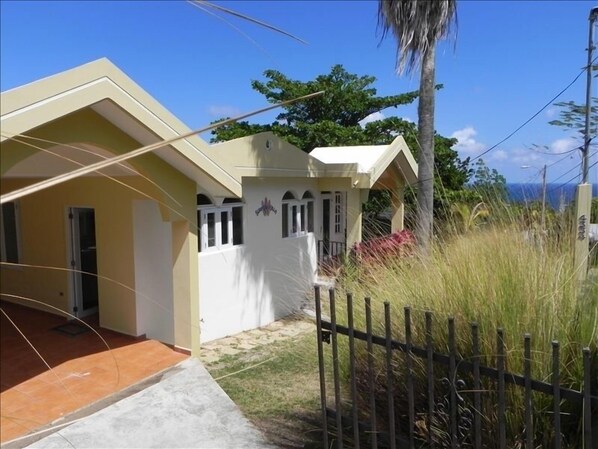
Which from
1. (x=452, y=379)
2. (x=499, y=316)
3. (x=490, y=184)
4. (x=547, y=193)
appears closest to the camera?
(x=452, y=379)

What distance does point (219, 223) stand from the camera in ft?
35.0

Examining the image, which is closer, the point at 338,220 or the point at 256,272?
the point at 256,272

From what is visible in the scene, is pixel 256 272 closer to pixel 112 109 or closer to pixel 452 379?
pixel 112 109

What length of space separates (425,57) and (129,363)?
394 inches

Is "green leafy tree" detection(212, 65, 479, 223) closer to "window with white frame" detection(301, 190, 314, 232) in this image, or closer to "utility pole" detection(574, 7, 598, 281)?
"window with white frame" detection(301, 190, 314, 232)

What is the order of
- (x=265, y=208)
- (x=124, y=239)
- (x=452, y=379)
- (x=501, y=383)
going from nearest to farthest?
(x=501, y=383), (x=452, y=379), (x=124, y=239), (x=265, y=208)

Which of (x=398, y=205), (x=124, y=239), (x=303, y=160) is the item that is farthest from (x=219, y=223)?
(x=398, y=205)

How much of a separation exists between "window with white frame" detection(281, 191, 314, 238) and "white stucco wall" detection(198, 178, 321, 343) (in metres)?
0.23

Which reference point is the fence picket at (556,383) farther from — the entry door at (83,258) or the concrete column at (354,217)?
the concrete column at (354,217)

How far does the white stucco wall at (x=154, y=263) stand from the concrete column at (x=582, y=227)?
23.3 ft

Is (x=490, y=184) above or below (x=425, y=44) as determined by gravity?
below

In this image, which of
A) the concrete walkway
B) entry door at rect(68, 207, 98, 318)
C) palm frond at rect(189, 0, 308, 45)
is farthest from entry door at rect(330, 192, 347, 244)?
palm frond at rect(189, 0, 308, 45)

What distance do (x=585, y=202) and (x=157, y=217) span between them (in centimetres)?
748

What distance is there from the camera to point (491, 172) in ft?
16.2
